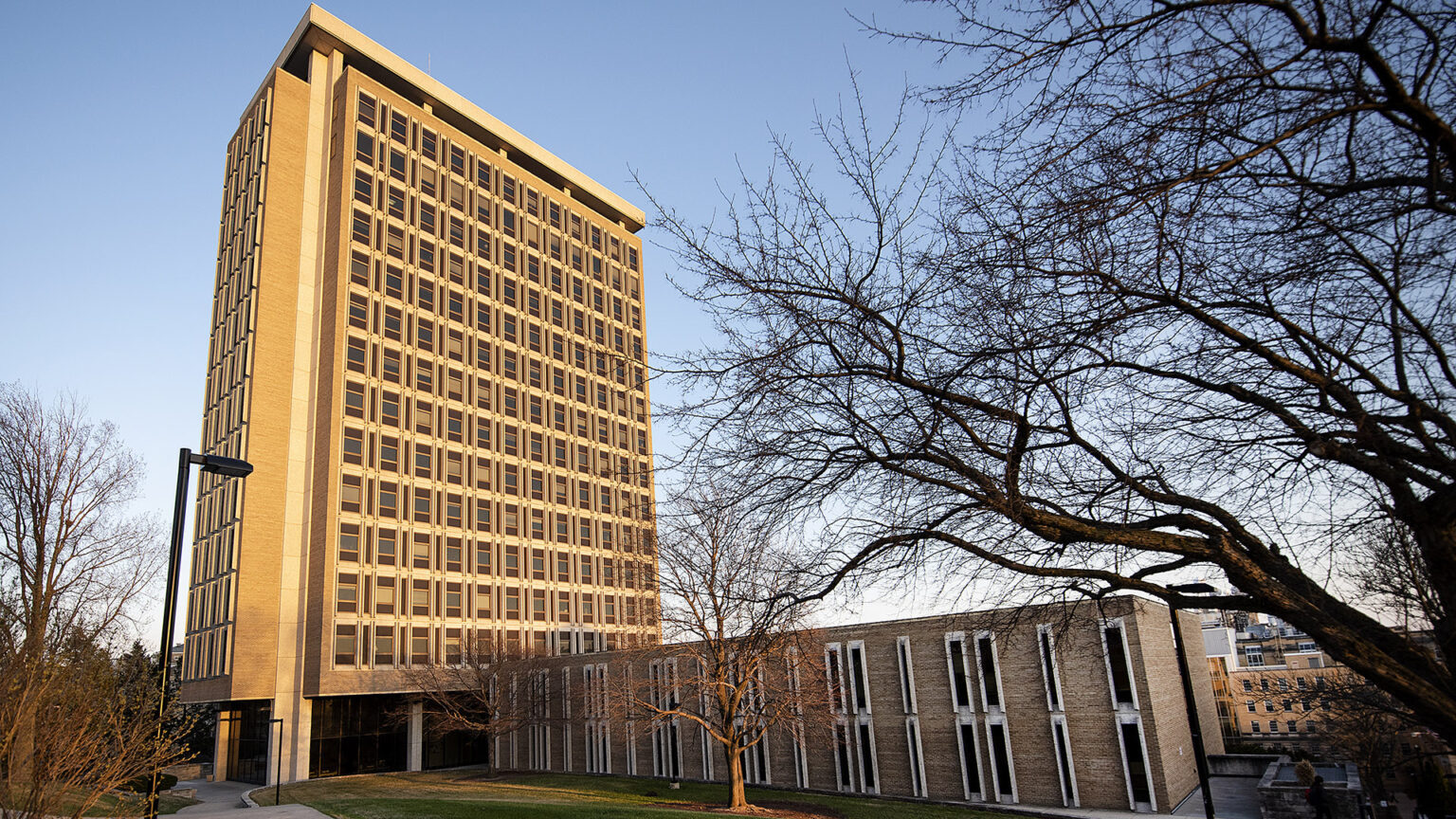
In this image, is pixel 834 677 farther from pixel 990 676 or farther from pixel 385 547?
pixel 385 547

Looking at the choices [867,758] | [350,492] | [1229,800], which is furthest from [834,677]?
[350,492]

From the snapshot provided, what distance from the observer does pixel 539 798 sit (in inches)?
1180

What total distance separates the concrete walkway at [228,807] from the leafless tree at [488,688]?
8.79 meters

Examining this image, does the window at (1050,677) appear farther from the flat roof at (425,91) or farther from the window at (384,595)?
the flat roof at (425,91)

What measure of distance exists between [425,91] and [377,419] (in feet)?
84.2

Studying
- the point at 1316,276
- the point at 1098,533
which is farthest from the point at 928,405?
the point at 1316,276

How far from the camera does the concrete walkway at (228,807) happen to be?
2277cm

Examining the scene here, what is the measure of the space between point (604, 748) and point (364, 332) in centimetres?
2920

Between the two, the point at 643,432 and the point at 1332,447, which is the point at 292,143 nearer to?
the point at 643,432

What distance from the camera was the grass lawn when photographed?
22.6 m

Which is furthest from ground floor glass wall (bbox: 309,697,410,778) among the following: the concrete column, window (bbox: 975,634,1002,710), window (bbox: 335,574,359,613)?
window (bbox: 975,634,1002,710)

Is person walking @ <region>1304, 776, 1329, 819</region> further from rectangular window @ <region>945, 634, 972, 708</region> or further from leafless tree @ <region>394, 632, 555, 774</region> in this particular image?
leafless tree @ <region>394, 632, 555, 774</region>

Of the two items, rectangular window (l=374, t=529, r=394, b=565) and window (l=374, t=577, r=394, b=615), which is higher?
rectangular window (l=374, t=529, r=394, b=565)

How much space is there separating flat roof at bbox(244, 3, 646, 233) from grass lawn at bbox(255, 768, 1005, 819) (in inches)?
1564
